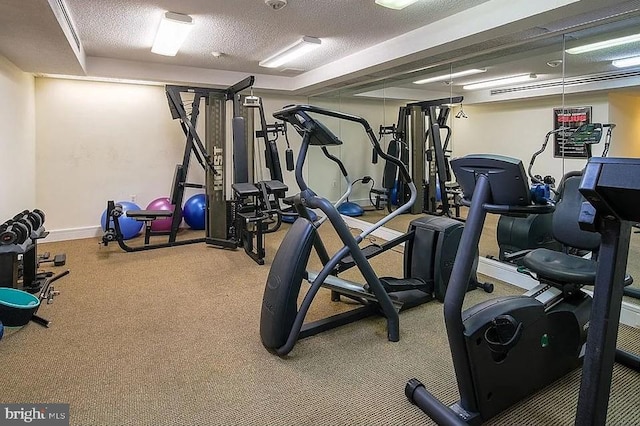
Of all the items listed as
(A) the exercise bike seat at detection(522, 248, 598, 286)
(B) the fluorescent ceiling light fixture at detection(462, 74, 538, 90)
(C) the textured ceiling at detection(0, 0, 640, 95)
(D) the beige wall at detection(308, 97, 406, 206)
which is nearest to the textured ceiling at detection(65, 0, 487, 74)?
(C) the textured ceiling at detection(0, 0, 640, 95)

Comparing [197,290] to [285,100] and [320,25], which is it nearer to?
[320,25]

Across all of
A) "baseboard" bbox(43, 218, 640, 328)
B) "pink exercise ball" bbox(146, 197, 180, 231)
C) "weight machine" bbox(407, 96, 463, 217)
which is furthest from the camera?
"pink exercise ball" bbox(146, 197, 180, 231)

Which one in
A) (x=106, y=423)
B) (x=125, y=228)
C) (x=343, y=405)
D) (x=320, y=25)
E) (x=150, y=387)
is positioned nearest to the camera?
(x=106, y=423)

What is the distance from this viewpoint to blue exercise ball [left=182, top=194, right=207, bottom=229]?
5.86 m

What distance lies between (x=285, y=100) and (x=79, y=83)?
3.13m

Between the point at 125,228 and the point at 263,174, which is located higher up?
the point at 263,174

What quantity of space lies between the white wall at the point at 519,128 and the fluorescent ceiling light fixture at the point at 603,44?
1.20ft

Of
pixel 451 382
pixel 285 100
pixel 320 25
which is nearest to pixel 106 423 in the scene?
pixel 451 382

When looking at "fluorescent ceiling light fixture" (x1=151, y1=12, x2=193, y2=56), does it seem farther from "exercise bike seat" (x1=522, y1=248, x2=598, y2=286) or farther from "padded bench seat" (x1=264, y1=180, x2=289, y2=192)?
"exercise bike seat" (x1=522, y1=248, x2=598, y2=286)

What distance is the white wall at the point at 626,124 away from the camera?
3.02 metres

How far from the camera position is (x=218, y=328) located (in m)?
2.76

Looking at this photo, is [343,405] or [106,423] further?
[343,405]

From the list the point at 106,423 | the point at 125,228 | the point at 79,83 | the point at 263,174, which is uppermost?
the point at 79,83
